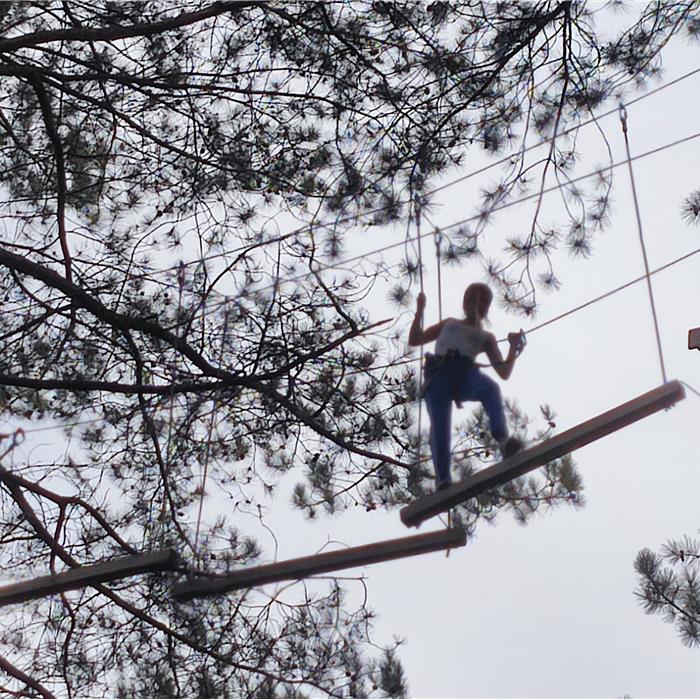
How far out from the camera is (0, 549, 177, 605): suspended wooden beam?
3.68m

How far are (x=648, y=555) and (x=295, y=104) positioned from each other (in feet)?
10.4

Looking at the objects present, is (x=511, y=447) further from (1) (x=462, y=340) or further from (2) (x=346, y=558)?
(2) (x=346, y=558)

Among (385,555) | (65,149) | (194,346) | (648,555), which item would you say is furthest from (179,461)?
(385,555)

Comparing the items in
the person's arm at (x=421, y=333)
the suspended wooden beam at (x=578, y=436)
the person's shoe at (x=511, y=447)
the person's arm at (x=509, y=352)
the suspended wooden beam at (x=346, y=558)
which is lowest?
the suspended wooden beam at (x=346, y=558)

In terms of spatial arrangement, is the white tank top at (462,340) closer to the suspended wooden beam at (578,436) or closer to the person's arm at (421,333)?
the person's arm at (421,333)

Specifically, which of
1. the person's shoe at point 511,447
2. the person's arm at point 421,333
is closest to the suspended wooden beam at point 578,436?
the person's shoe at point 511,447

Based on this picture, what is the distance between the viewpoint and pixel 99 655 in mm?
6441

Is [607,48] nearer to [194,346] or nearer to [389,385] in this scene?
[389,385]

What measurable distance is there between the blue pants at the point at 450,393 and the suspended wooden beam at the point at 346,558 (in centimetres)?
62

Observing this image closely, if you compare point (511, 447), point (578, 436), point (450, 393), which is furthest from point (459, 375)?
point (578, 436)

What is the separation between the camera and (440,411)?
4.14 m

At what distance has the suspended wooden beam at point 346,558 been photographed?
3.49 m

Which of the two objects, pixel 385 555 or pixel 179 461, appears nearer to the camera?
pixel 385 555

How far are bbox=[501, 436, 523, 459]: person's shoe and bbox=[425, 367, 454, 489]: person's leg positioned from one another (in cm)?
22
